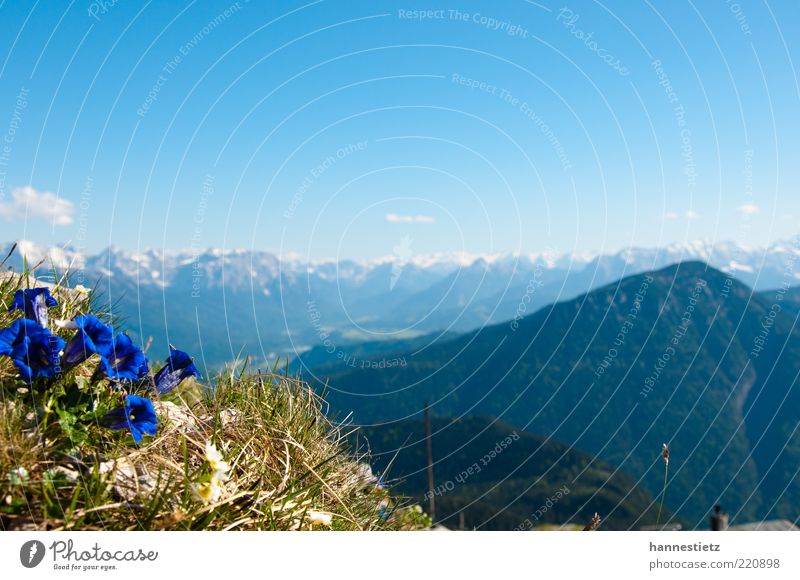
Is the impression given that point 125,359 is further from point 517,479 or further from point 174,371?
point 517,479

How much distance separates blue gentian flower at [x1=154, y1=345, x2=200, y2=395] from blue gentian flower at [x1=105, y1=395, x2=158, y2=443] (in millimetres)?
801

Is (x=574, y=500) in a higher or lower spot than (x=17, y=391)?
lower

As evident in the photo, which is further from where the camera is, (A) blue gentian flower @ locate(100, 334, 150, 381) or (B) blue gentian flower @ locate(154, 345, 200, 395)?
(B) blue gentian flower @ locate(154, 345, 200, 395)

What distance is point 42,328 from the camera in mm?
3625

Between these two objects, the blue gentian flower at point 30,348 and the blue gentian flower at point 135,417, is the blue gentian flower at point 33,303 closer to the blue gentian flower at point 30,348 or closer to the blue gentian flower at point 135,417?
the blue gentian flower at point 30,348

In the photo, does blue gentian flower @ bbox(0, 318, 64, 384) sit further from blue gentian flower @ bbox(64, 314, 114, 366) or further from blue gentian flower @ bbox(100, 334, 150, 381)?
blue gentian flower @ bbox(100, 334, 150, 381)

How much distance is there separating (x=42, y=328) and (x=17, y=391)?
1.82 ft

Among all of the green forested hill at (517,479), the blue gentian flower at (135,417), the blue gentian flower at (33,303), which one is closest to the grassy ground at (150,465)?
the blue gentian flower at (135,417)
